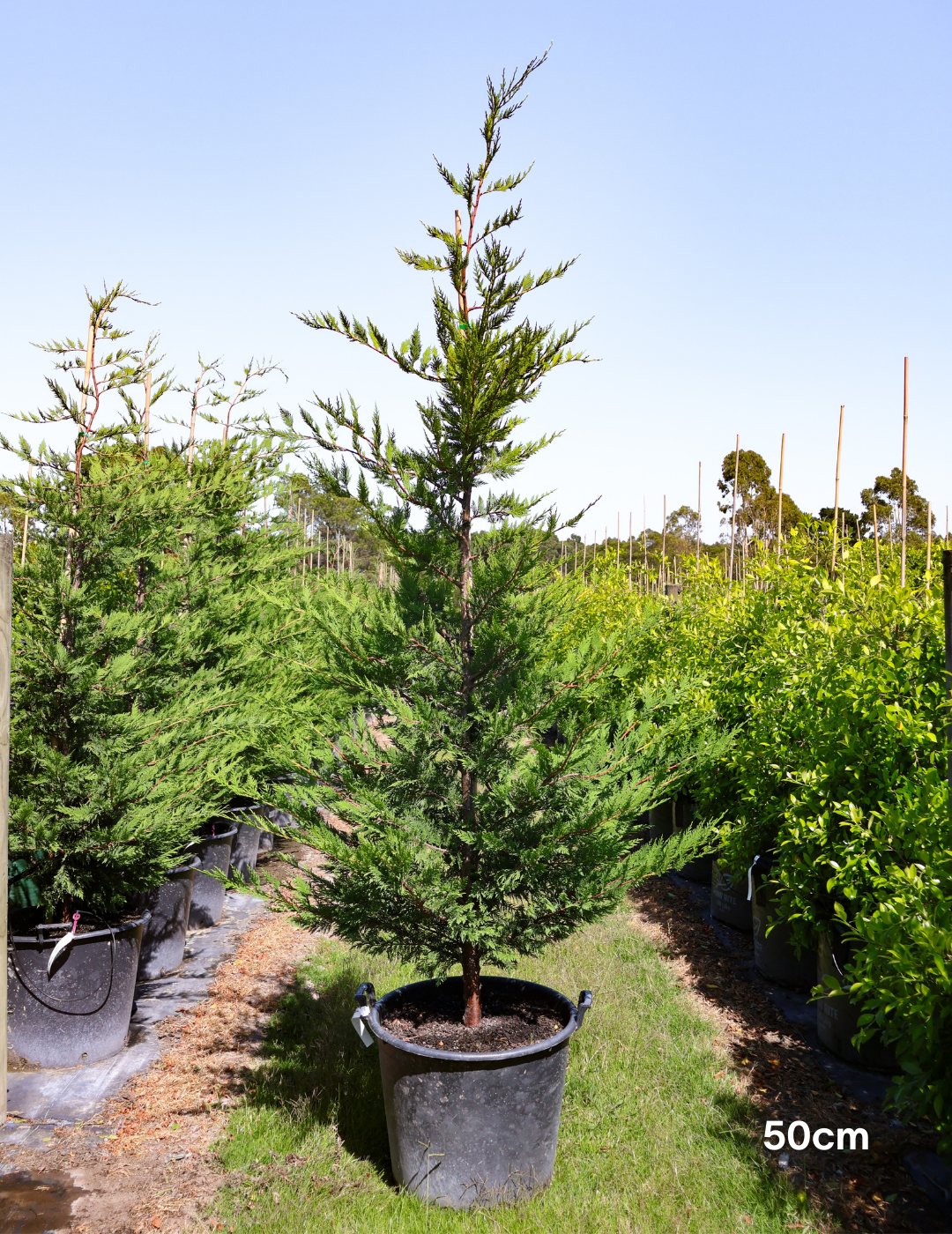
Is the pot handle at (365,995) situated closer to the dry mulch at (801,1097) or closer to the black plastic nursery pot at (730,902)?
the dry mulch at (801,1097)

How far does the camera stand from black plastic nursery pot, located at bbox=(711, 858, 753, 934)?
18.5ft

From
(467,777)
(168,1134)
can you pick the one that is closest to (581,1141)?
(467,777)

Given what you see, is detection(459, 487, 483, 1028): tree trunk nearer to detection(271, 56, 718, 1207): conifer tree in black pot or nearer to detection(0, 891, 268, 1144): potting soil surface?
detection(271, 56, 718, 1207): conifer tree in black pot

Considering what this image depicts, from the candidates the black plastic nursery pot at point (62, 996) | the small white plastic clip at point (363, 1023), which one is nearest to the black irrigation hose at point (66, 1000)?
the black plastic nursery pot at point (62, 996)

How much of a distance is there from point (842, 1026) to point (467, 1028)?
199 cm

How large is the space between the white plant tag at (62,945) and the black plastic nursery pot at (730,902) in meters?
3.85

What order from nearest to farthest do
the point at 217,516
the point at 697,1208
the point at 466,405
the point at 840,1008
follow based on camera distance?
1. the point at 697,1208
2. the point at 466,405
3. the point at 840,1008
4. the point at 217,516

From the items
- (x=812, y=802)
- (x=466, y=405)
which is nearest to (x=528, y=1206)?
(x=812, y=802)

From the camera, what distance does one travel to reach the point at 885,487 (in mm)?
35938

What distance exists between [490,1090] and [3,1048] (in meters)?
1.55

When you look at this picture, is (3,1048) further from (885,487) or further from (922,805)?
(885,487)

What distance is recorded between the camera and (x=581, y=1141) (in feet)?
10.5

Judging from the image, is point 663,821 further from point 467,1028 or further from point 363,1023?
point 363,1023

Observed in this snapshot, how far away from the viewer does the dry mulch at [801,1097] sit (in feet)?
9.50
